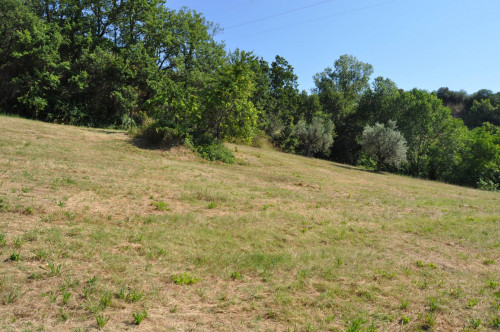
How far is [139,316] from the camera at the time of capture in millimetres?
3412

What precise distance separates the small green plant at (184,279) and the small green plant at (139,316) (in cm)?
89

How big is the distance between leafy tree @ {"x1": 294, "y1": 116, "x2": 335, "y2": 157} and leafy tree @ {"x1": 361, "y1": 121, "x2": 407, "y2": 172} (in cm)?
649

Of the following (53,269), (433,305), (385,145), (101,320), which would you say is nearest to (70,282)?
(53,269)

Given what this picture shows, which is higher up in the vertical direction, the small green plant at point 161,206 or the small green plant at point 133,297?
the small green plant at point 161,206

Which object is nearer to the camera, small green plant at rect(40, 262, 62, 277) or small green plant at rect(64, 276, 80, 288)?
small green plant at rect(64, 276, 80, 288)

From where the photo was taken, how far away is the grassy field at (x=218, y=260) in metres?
3.70

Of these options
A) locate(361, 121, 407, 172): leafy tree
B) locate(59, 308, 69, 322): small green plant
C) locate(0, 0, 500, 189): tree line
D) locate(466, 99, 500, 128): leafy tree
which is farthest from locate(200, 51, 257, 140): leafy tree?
locate(466, 99, 500, 128): leafy tree

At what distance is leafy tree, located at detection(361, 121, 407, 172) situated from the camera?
32469 mm

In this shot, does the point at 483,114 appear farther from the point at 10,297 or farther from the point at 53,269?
the point at 10,297

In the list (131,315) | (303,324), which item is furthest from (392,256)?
(131,315)

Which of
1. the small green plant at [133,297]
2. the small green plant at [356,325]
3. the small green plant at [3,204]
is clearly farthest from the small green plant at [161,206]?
the small green plant at [356,325]

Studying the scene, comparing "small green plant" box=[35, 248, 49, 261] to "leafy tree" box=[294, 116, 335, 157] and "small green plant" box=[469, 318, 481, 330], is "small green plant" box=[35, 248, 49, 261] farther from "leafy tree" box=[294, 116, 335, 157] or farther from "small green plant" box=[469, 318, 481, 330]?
"leafy tree" box=[294, 116, 335, 157]

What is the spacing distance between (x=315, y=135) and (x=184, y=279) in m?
37.1

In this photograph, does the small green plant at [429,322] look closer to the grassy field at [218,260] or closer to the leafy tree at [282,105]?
the grassy field at [218,260]
